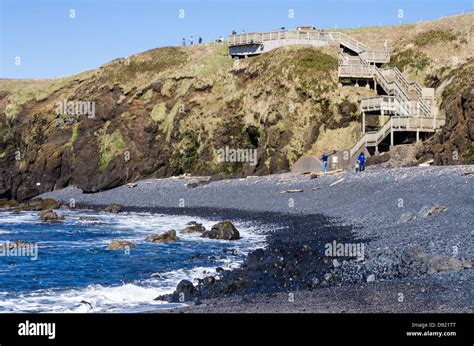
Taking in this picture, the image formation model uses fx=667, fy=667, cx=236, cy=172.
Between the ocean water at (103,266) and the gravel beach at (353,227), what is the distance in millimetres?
1953

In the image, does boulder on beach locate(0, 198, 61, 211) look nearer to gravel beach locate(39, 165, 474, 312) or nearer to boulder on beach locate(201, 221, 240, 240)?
gravel beach locate(39, 165, 474, 312)

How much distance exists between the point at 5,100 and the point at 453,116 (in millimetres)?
53571

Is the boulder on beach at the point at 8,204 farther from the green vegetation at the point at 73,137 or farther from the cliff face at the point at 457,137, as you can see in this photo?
the cliff face at the point at 457,137

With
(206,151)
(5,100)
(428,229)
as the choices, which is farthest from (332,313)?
(5,100)

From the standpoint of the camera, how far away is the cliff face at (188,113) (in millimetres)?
56375

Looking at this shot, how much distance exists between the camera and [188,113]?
64.0 meters

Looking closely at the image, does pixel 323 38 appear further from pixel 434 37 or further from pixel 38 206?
pixel 38 206

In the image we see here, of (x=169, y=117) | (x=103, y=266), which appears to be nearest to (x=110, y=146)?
(x=169, y=117)

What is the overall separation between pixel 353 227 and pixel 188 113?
119 feet

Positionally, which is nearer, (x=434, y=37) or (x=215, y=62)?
(x=434, y=37)

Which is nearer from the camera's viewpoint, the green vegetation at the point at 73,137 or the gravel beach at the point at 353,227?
the gravel beach at the point at 353,227

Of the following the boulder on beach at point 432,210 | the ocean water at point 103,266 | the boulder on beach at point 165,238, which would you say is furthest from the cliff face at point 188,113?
the boulder on beach at point 432,210

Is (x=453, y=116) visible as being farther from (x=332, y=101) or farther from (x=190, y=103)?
(x=190, y=103)

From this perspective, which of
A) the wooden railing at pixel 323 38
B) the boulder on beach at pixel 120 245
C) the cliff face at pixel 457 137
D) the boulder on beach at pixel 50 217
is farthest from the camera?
the wooden railing at pixel 323 38
